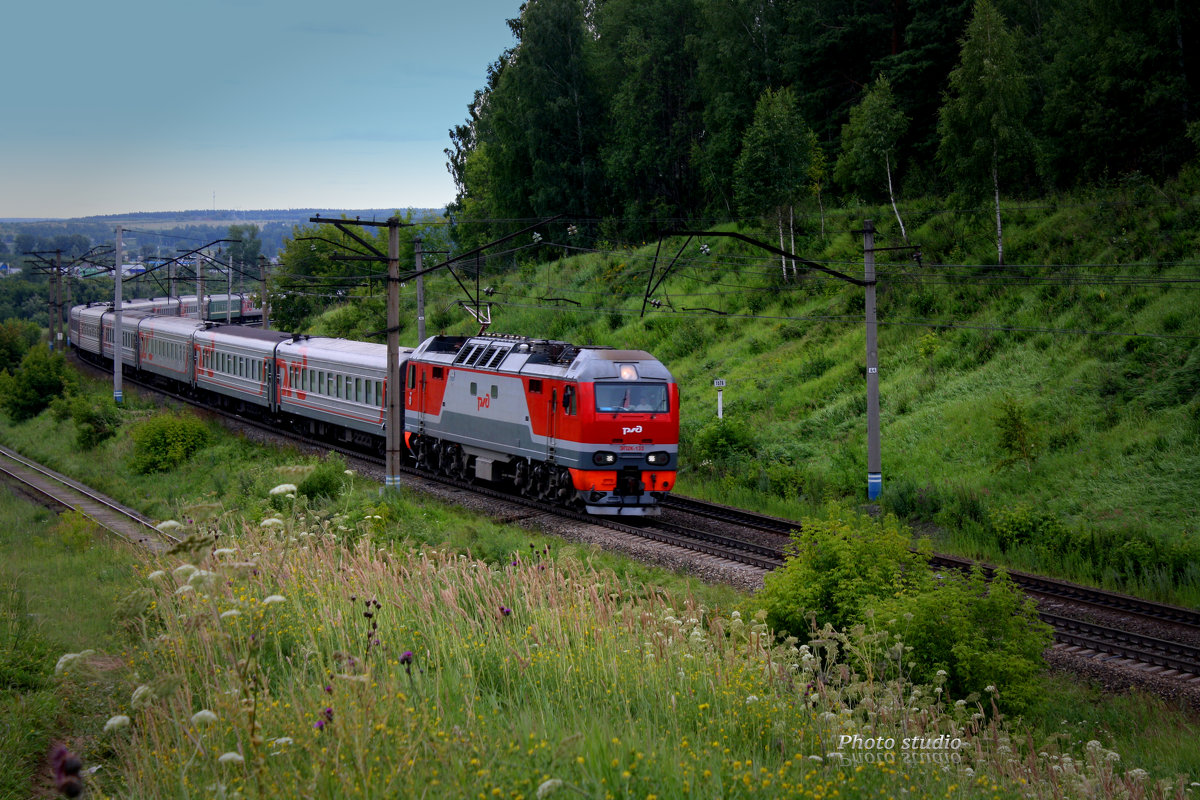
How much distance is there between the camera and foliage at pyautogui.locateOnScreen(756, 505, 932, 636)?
10836 millimetres

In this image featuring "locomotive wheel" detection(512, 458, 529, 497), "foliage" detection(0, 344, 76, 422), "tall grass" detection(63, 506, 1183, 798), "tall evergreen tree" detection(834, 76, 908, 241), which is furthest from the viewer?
"foliage" detection(0, 344, 76, 422)

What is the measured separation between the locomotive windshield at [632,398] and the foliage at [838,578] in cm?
841

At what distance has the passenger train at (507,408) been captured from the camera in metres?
20.1

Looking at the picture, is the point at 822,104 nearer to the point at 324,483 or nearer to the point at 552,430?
the point at 552,430

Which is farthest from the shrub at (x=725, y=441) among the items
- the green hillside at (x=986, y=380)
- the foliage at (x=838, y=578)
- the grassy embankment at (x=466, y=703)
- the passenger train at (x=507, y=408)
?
the grassy embankment at (x=466, y=703)

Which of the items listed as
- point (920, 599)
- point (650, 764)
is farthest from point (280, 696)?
point (920, 599)

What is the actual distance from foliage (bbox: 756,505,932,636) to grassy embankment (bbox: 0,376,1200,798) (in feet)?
5.75

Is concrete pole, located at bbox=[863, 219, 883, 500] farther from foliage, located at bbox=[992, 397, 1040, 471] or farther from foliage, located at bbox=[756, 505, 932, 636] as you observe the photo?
foliage, located at bbox=[756, 505, 932, 636]

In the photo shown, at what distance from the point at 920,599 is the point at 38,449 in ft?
123

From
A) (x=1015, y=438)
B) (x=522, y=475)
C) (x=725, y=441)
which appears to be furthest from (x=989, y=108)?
(x=522, y=475)

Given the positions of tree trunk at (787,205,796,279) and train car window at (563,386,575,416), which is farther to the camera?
tree trunk at (787,205,796,279)

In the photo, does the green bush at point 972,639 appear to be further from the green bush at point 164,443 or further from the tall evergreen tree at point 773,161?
the tall evergreen tree at point 773,161

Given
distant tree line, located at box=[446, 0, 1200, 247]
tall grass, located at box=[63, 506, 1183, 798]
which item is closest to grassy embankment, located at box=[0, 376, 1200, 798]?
tall grass, located at box=[63, 506, 1183, 798]

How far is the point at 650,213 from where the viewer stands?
5009 centimetres
